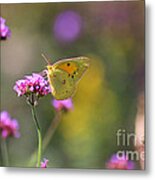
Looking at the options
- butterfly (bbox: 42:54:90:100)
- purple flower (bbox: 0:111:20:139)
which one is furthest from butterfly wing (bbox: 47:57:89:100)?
purple flower (bbox: 0:111:20:139)

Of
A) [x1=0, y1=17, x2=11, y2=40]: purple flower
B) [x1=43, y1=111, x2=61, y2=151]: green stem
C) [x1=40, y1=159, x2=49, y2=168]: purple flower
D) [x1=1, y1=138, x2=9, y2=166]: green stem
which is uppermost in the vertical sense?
[x1=0, y1=17, x2=11, y2=40]: purple flower

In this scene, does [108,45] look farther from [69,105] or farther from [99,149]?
[99,149]

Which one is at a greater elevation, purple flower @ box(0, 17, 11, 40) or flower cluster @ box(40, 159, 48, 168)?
purple flower @ box(0, 17, 11, 40)

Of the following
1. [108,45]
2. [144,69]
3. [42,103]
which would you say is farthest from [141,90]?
[42,103]

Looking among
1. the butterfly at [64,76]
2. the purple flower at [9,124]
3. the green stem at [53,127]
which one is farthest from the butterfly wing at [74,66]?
the purple flower at [9,124]

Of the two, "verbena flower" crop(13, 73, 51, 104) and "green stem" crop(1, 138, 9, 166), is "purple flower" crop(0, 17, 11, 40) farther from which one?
"green stem" crop(1, 138, 9, 166)

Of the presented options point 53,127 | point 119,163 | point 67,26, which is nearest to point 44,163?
point 53,127

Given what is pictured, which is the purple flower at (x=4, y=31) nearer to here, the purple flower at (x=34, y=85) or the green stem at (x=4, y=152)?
the purple flower at (x=34, y=85)
